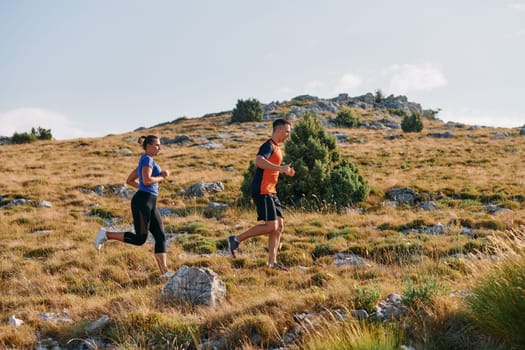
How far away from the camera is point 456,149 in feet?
101

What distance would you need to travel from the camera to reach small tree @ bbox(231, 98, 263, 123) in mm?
59844

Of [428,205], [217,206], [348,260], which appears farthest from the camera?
[217,206]

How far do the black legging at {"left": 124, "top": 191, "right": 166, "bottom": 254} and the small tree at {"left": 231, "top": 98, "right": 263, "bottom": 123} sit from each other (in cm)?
5347

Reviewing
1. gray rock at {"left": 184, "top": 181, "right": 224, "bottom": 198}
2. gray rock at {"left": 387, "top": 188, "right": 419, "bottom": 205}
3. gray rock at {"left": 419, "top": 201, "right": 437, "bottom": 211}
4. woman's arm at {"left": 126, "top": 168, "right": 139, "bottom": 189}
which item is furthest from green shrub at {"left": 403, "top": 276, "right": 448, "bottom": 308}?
gray rock at {"left": 184, "top": 181, "right": 224, "bottom": 198}

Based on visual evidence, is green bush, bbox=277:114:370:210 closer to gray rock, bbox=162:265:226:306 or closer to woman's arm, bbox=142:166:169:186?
woman's arm, bbox=142:166:169:186

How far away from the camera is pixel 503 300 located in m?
3.65

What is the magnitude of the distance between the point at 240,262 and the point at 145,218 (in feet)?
6.86

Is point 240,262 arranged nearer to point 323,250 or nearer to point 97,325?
point 323,250

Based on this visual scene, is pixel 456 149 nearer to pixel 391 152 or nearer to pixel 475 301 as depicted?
pixel 391 152

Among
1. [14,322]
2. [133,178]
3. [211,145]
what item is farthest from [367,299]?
[211,145]

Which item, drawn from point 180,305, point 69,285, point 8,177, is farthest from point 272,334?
point 8,177

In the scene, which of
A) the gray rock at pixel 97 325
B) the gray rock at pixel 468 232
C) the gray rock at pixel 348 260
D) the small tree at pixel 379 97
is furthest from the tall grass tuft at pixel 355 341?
the small tree at pixel 379 97

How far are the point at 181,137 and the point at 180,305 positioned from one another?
36815 mm

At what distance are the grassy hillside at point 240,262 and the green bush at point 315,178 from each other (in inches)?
27.6
